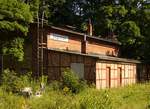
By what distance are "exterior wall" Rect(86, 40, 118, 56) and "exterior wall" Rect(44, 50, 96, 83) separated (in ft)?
32.8

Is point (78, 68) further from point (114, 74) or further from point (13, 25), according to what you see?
point (13, 25)

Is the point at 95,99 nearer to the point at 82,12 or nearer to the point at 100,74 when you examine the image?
the point at 100,74

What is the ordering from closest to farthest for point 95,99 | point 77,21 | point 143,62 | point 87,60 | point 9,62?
point 95,99
point 87,60
point 9,62
point 143,62
point 77,21

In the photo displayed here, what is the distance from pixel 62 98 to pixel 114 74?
28179 millimetres

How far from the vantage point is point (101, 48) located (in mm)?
58062

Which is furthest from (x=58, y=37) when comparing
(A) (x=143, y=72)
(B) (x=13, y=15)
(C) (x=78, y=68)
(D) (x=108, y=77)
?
(A) (x=143, y=72)

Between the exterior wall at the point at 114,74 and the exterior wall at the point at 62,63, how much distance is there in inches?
27.7

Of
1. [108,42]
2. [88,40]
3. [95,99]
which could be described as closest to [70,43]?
[88,40]

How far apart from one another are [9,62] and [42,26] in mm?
5380

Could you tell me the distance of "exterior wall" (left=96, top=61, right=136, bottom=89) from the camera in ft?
141

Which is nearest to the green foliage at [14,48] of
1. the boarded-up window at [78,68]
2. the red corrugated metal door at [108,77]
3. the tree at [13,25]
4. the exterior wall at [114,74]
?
the tree at [13,25]

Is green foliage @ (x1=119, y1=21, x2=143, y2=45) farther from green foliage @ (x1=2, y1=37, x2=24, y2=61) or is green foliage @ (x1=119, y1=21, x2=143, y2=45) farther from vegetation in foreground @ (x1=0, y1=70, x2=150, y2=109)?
green foliage @ (x1=2, y1=37, x2=24, y2=61)

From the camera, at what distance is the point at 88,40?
54062 millimetres

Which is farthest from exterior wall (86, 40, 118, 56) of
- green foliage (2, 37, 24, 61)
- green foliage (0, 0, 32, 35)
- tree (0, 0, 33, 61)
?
green foliage (0, 0, 32, 35)
